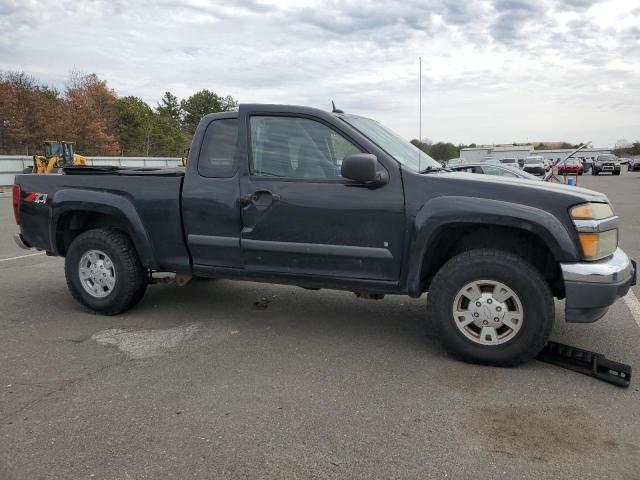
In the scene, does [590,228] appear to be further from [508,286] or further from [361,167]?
[361,167]

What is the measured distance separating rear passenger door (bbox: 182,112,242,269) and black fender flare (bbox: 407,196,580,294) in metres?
1.46

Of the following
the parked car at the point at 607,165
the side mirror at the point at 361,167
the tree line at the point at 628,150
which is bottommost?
the side mirror at the point at 361,167

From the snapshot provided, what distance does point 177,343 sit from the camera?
13.9 ft

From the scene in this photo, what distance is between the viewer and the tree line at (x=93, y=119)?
41.6 meters

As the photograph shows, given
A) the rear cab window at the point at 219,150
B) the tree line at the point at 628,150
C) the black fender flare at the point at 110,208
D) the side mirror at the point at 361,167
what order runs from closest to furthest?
the side mirror at the point at 361,167, the rear cab window at the point at 219,150, the black fender flare at the point at 110,208, the tree line at the point at 628,150

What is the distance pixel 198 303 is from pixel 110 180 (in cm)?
150

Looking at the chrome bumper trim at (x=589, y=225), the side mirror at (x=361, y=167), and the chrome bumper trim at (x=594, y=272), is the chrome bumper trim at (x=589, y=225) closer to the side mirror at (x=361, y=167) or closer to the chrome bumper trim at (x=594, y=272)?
the chrome bumper trim at (x=594, y=272)

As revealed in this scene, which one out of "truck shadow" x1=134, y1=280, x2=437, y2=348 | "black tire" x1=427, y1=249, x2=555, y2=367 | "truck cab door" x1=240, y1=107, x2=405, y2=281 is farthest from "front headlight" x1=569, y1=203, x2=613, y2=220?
"truck shadow" x1=134, y1=280, x2=437, y2=348

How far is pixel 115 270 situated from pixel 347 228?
2273mm

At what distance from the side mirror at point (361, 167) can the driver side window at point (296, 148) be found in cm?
25

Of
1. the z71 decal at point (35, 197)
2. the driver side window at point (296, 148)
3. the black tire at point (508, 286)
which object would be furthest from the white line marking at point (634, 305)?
the z71 decal at point (35, 197)

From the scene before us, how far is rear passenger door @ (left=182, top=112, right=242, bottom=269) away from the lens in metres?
4.32

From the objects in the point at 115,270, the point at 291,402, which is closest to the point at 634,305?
the point at 291,402

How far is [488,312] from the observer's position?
3.66 meters
